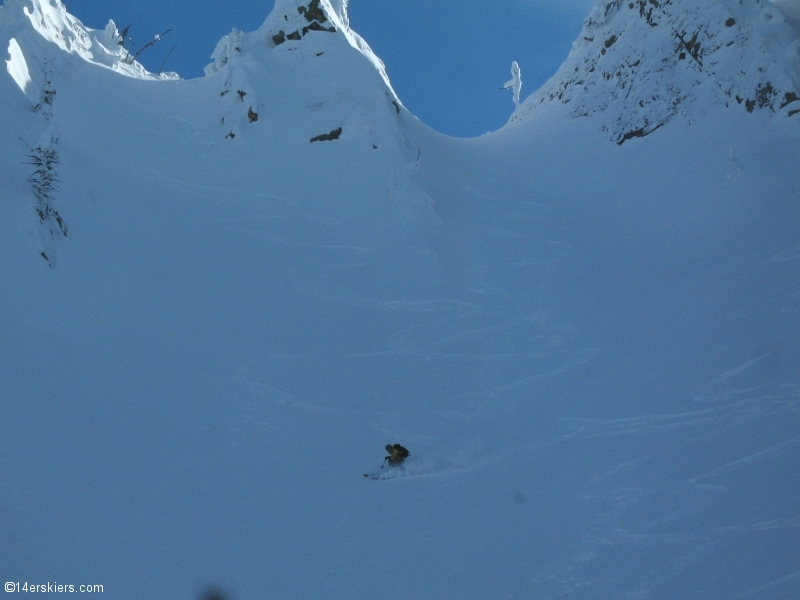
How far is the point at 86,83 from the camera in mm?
16219

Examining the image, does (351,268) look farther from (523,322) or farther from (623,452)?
(623,452)

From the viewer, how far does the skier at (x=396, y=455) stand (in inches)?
288

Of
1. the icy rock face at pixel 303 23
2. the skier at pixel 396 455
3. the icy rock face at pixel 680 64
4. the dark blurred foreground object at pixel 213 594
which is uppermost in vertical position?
the icy rock face at pixel 303 23

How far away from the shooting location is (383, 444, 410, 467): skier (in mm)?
7316

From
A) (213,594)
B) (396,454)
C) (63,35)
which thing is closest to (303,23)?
(63,35)

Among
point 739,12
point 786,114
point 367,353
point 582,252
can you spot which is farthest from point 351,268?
point 739,12

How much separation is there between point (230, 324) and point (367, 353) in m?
2.16

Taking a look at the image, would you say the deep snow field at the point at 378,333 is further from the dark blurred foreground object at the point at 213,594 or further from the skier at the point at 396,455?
the skier at the point at 396,455

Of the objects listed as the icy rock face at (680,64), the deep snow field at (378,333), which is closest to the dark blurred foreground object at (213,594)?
the deep snow field at (378,333)

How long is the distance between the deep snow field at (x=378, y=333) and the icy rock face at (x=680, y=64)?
0.12 metres

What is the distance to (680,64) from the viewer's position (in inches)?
703

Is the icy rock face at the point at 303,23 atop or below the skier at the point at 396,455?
atop

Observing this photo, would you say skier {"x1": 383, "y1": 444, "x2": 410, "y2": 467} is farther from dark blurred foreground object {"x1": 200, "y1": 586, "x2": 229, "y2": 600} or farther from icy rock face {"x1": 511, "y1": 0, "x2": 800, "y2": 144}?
icy rock face {"x1": 511, "y1": 0, "x2": 800, "y2": 144}

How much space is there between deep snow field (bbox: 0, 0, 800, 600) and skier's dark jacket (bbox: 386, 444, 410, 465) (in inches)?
10.1
